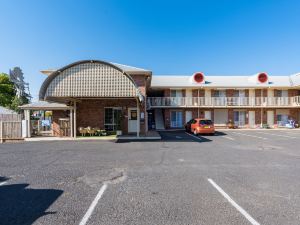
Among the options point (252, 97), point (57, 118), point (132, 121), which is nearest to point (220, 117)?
point (252, 97)

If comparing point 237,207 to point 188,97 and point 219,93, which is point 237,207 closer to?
point 188,97

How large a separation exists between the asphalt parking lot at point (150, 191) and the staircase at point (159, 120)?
17.3m

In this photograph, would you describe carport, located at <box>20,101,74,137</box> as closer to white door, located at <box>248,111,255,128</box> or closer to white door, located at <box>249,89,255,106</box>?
white door, located at <box>249,89,255,106</box>

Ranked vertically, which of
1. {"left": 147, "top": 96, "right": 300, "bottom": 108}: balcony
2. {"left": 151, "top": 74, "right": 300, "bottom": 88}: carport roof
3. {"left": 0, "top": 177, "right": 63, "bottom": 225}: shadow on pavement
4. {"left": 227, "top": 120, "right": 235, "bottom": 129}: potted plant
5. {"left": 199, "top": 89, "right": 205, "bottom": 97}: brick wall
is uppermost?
{"left": 151, "top": 74, "right": 300, "bottom": 88}: carport roof

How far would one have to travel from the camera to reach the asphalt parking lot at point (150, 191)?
3.50m

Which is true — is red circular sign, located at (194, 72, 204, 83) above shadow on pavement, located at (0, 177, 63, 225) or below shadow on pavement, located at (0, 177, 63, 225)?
above

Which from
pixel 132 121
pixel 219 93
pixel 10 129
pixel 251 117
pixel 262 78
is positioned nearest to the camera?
pixel 10 129

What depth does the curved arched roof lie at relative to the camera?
1237 cm

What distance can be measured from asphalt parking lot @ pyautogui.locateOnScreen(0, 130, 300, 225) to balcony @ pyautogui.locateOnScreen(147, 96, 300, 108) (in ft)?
57.7

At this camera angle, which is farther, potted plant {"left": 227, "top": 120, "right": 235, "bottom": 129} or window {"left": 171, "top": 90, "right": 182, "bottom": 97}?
window {"left": 171, "top": 90, "right": 182, "bottom": 97}

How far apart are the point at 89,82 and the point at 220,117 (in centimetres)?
2007

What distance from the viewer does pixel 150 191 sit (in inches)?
183

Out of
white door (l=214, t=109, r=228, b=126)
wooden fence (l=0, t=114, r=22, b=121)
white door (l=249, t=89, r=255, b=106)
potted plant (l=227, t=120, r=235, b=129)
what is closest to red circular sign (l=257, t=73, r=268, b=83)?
white door (l=249, t=89, r=255, b=106)

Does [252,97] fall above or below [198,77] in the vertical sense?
below
